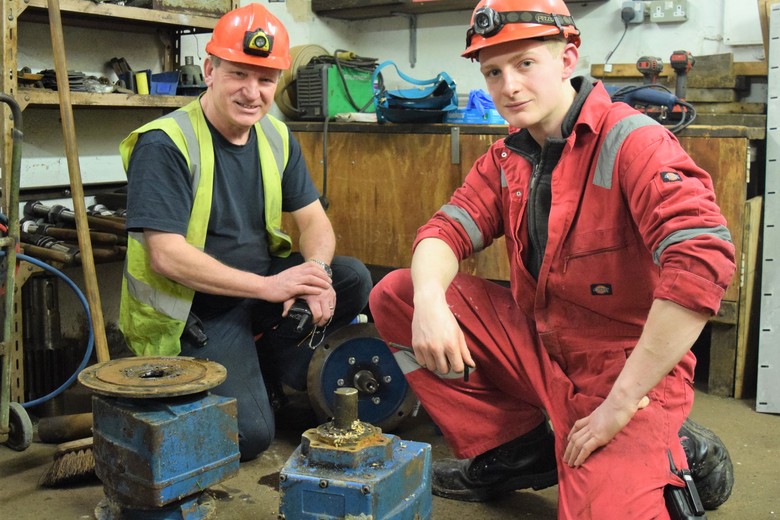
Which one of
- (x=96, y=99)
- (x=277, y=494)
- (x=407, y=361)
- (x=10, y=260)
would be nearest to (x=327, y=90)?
(x=96, y=99)

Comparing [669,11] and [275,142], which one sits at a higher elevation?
[669,11]

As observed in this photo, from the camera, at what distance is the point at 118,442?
1.80 metres

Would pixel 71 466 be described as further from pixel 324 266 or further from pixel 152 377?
pixel 324 266

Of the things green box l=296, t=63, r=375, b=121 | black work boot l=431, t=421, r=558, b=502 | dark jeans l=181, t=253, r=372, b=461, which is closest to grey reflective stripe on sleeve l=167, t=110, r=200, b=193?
dark jeans l=181, t=253, r=372, b=461

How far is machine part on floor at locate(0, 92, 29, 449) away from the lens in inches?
86.0

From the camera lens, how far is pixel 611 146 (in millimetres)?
1735

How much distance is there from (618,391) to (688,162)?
46 centimetres

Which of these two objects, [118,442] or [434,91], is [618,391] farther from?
[434,91]

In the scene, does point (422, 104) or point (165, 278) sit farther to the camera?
point (422, 104)

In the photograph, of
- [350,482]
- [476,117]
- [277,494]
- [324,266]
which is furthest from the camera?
[476,117]

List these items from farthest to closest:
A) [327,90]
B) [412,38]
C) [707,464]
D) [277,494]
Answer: [412,38] < [327,90] < [277,494] < [707,464]

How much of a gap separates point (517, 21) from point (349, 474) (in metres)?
0.96

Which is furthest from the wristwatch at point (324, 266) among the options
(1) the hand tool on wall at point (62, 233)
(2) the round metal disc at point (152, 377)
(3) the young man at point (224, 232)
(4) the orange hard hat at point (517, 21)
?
(4) the orange hard hat at point (517, 21)

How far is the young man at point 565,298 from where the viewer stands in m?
1.58
